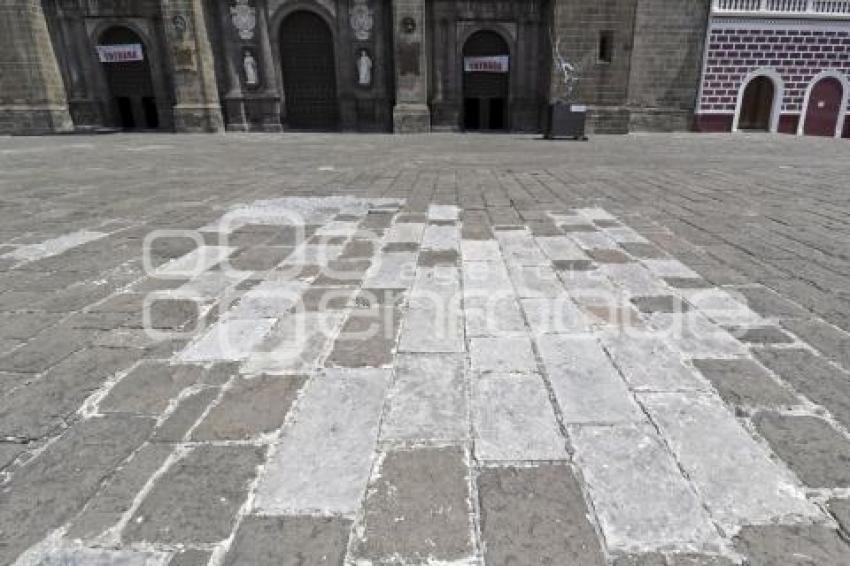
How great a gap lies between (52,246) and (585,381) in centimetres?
420

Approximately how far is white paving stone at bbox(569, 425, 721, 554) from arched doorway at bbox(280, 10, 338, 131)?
19.3 m

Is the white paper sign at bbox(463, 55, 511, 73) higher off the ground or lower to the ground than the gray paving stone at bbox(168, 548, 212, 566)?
higher

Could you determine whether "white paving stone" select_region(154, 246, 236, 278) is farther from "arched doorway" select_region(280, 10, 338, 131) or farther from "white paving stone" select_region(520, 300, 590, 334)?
"arched doorway" select_region(280, 10, 338, 131)

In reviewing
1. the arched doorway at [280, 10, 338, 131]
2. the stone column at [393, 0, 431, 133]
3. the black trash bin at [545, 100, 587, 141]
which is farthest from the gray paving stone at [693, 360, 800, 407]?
the arched doorway at [280, 10, 338, 131]

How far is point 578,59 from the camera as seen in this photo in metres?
16.3

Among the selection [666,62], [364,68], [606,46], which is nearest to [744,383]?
[606,46]

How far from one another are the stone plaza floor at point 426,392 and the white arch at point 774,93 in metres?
17.1

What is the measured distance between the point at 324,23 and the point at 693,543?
66.2 feet

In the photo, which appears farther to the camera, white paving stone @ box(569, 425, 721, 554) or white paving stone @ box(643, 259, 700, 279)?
white paving stone @ box(643, 259, 700, 279)

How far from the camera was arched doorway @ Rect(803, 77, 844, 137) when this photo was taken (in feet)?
58.7

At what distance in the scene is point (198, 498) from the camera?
1328 mm

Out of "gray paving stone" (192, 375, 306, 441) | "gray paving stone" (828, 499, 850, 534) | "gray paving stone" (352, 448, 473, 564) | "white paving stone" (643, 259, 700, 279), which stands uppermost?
"white paving stone" (643, 259, 700, 279)

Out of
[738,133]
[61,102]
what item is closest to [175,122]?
[61,102]

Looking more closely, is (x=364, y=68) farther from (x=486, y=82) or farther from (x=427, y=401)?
(x=427, y=401)
